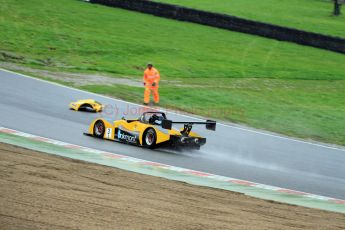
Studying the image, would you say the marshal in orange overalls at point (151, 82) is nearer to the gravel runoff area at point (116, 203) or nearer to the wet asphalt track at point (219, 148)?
the wet asphalt track at point (219, 148)

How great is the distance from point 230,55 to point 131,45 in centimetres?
427

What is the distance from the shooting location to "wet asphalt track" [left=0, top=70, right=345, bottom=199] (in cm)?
1389

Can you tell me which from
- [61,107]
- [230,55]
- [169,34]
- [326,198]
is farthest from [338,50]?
[326,198]

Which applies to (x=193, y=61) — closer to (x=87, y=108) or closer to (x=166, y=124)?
(x=87, y=108)

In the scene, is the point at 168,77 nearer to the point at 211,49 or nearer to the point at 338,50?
the point at 211,49

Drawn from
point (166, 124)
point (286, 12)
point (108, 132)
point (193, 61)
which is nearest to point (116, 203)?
point (166, 124)

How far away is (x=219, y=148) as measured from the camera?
16078mm

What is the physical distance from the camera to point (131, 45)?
2878cm

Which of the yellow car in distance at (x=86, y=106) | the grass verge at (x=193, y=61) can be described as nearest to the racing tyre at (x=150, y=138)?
the yellow car in distance at (x=86, y=106)

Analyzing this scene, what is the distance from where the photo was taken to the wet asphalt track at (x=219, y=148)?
1389 cm

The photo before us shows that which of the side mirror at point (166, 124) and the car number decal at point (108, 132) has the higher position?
the side mirror at point (166, 124)

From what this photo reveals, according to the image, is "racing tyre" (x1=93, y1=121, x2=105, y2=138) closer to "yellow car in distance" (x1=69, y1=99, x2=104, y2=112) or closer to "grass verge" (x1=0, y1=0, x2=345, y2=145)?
"yellow car in distance" (x1=69, y1=99, x2=104, y2=112)

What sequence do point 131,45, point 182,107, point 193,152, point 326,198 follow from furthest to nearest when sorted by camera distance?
point 131,45, point 182,107, point 193,152, point 326,198

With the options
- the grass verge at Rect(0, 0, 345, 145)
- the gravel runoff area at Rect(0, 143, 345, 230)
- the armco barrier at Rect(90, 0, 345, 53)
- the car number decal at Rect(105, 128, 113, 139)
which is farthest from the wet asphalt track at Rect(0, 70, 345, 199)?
the armco barrier at Rect(90, 0, 345, 53)
